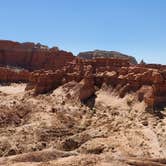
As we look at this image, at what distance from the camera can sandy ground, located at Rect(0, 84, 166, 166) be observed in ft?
112

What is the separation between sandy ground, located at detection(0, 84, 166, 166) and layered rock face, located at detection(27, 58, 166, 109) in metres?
1.14

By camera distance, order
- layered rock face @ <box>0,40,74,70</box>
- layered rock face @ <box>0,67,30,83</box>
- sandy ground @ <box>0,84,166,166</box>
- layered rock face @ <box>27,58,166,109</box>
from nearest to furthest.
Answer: sandy ground @ <box>0,84,166,166</box>
layered rock face @ <box>27,58,166,109</box>
layered rock face @ <box>0,67,30,83</box>
layered rock face @ <box>0,40,74,70</box>

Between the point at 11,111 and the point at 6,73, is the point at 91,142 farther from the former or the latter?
the point at 6,73

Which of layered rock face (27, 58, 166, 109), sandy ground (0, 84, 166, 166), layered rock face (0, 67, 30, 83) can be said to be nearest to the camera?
sandy ground (0, 84, 166, 166)

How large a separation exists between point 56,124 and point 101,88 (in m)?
9.10

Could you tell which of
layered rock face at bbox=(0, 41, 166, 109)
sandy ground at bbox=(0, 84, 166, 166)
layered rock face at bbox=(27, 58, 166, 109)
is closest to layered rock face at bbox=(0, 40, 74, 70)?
layered rock face at bbox=(0, 41, 166, 109)

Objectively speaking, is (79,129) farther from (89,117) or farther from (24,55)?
(24,55)

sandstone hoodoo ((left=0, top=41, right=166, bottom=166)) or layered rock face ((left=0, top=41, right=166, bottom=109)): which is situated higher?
layered rock face ((left=0, top=41, right=166, bottom=109))

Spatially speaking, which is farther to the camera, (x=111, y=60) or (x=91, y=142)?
(x=111, y=60)

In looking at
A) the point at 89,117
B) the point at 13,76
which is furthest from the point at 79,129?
the point at 13,76

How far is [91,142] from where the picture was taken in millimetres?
37031

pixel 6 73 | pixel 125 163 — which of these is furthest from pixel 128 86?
pixel 6 73

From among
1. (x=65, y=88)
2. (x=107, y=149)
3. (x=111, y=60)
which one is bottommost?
(x=107, y=149)

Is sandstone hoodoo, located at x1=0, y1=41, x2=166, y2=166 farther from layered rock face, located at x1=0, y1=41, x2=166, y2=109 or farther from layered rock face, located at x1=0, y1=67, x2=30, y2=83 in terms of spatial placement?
layered rock face, located at x1=0, y1=67, x2=30, y2=83
